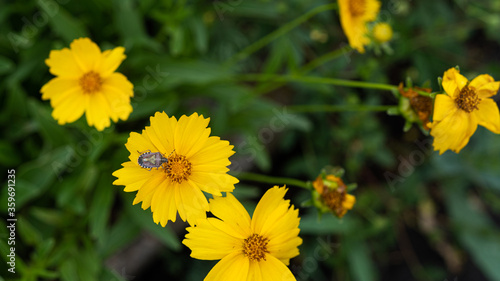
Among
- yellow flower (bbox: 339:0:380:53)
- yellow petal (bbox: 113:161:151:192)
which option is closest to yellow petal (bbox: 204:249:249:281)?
yellow petal (bbox: 113:161:151:192)

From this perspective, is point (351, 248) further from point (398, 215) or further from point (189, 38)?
point (189, 38)

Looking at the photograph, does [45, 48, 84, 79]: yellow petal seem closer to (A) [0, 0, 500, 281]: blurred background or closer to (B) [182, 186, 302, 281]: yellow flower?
(A) [0, 0, 500, 281]: blurred background

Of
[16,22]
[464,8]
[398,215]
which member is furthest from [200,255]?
[464,8]

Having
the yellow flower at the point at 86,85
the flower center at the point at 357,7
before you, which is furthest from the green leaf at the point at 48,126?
the flower center at the point at 357,7

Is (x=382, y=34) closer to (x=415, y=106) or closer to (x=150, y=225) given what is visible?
(x=415, y=106)

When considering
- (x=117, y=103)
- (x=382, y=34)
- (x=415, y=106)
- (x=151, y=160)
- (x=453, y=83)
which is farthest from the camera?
(x=382, y=34)

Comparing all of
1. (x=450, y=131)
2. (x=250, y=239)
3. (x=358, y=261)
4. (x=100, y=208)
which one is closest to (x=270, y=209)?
(x=250, y=239)
